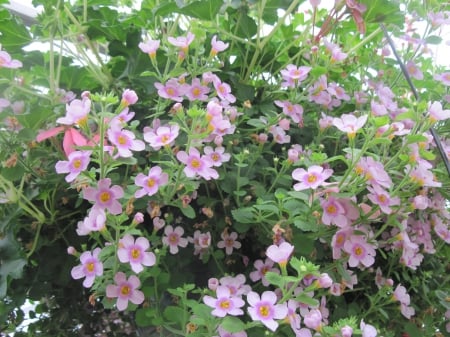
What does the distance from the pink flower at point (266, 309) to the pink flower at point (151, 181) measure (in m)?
0.17

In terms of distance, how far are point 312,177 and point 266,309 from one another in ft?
0.58

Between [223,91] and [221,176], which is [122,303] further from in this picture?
[223,91]

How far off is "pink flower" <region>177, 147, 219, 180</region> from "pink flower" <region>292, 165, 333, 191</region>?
0.36 ft

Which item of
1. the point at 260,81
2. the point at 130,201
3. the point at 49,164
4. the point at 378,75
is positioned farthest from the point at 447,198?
the point at 49,164

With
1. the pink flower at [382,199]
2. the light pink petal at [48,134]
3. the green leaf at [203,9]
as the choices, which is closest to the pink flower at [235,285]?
the pink flower at [382,199]

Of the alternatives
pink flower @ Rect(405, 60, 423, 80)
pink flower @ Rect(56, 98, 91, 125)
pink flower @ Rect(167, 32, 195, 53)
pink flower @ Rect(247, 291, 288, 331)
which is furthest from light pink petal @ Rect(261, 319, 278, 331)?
pink flower @ Rect(405, 60, 423, 80)

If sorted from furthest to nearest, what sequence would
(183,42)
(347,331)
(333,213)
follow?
(183,42)
(333,213)
(347,331)

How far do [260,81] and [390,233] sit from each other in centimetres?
36

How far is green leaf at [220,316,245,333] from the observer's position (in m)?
0.56

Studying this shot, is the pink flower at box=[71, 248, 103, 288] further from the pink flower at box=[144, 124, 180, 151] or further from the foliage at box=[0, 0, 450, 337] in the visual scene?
the pink flower at box=[144, 124, 180, 151]

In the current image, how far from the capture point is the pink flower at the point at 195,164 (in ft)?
2.06

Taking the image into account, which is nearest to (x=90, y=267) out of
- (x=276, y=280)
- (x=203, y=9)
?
(x=276, y=280)

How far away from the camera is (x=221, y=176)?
29.8 inches

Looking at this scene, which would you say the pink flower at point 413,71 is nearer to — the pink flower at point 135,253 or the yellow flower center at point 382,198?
the yellow flower center at point 382,198
